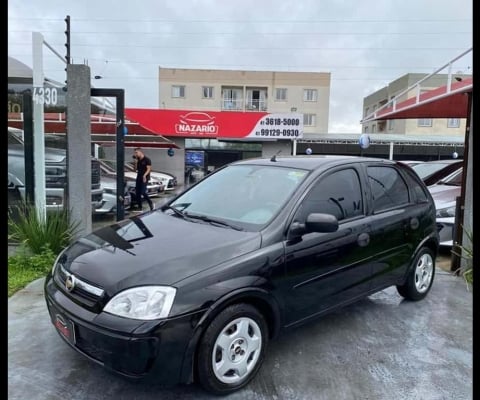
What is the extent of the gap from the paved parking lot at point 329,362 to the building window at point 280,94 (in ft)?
128

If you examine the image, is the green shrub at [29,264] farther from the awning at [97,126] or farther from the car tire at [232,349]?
the car tire at [232,349]

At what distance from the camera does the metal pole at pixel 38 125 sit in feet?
17.8

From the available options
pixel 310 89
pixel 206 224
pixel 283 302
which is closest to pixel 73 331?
pixel 206 224

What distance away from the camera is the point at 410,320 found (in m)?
3.94

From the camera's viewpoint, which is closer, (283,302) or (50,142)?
(283,302)

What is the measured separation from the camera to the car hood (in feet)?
7.97

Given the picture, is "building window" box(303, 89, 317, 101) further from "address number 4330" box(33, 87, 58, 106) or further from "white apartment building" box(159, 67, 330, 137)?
"address number 4330" box(33, 87, 58, 106)

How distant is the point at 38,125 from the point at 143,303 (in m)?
4.48

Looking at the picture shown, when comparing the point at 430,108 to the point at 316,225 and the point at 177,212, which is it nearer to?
the point at 316,225

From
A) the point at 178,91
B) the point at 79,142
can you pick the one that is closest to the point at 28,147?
the point at 79,142

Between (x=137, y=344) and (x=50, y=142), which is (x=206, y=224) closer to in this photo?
(x=137, y=344)

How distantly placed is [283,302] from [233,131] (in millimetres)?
16485

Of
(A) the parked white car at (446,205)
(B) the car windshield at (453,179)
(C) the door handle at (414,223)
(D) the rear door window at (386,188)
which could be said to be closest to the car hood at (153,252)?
(D) the rear door window at (386,188)

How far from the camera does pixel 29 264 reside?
4973 millimetres
